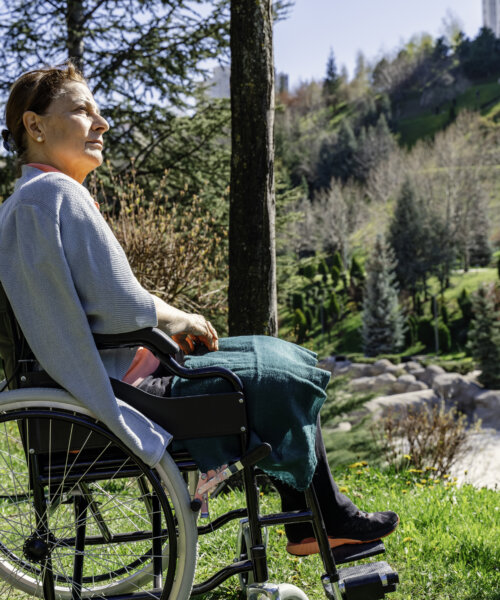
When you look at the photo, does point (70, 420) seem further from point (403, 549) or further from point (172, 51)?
point (172, 51)

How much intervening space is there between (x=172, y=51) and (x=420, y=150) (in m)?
33.3

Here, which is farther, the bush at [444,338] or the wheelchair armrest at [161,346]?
the bush at [444,338]

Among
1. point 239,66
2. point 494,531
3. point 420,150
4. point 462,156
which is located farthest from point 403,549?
point 420,150

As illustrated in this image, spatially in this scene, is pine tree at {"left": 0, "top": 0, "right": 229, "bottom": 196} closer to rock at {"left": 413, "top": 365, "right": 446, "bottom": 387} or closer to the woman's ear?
the woman's ear

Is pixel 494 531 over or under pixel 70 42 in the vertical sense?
under

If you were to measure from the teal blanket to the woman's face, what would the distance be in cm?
67

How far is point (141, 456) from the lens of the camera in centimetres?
159

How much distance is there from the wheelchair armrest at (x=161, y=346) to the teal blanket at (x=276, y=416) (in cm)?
5

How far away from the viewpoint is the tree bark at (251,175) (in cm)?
385

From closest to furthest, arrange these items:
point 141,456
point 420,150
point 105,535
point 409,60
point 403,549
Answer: point 141,456, point 105,535, point 403,549, point 420,150, point 409,60

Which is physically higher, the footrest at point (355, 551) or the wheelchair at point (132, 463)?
the wheelchair at point (132, 463)

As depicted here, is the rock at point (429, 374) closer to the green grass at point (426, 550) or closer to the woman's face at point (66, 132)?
the green grass at point (426, 550)

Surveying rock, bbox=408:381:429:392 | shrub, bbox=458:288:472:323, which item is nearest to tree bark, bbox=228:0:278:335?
rock, bbox=408:381:429:392

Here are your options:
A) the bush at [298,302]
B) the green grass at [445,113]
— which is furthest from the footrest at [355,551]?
the green grass at [445,113]
